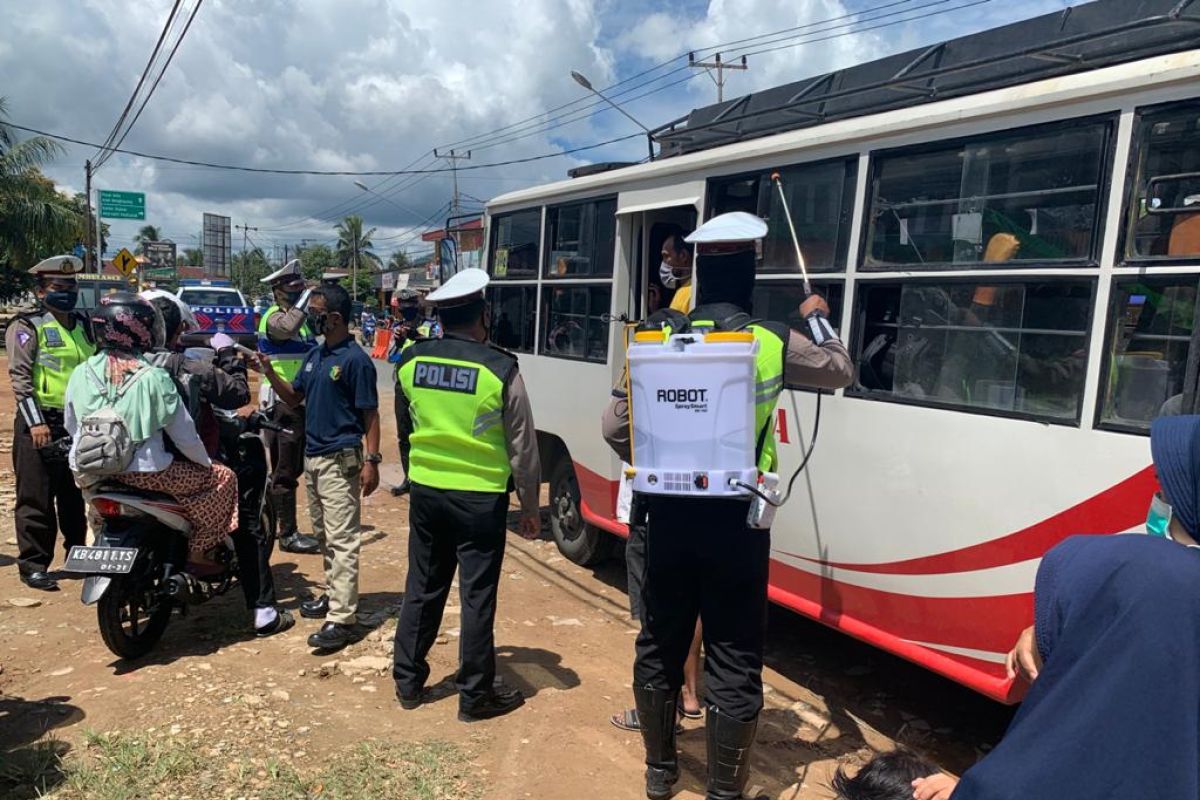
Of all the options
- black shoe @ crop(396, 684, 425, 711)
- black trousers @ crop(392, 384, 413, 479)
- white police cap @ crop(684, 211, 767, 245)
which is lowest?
black shoe @ crop(396, 684, 425, 711)

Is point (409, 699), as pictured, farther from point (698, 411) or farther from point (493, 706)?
point (698, 411)

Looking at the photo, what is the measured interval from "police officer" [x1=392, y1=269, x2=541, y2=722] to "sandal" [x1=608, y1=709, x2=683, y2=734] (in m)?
0.51

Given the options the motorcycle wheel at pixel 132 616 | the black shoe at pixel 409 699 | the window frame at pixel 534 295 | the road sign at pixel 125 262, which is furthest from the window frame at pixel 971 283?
the road sign at pixel 125 262

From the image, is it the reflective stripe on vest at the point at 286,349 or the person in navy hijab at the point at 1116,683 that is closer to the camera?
the person in navy hijab at the point at 1116,683

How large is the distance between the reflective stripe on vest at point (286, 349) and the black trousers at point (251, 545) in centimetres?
139

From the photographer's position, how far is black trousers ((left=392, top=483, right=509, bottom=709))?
379cm

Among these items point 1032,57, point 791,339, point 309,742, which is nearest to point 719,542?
point 791,339

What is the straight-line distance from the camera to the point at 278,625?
4.78 m

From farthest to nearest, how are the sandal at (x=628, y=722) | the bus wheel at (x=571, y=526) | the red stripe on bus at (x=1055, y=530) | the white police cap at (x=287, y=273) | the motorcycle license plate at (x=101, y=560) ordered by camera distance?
the bus wheel at (x=571, y=526), the white police cap at (x=287, y=273), the motorcycle license plate at (x=101, y=560), the sandal at (x=628, y=722), the red stripe on bus at (x=1055, y=530)

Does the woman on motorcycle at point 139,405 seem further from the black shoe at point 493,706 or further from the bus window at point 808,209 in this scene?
the bus window at point 808,209

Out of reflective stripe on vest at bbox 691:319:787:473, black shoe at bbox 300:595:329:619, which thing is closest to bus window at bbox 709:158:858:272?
reflective stripe on vest at bbox 691:319:787:473

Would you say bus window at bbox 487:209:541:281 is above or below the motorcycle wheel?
above

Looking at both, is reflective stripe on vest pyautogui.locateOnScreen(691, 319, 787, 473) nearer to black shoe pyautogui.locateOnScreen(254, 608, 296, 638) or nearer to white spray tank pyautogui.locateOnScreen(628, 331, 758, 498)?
white spray tank pyautogui.locateOnScreen(628, 331, 758, 498)

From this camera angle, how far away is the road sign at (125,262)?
19.5m
